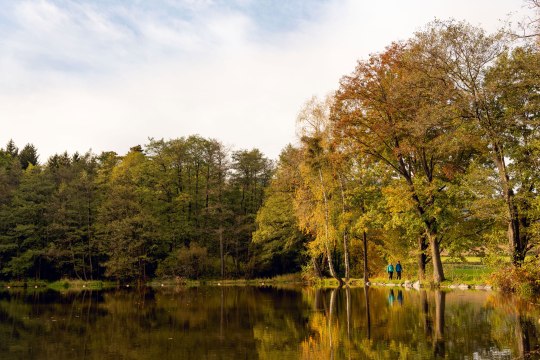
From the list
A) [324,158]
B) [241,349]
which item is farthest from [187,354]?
[324,158]

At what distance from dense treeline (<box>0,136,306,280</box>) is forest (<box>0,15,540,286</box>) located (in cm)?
17

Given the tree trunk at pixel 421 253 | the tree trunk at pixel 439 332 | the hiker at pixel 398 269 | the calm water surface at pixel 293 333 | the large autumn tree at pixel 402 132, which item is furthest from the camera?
the hiker at pixel 398 269

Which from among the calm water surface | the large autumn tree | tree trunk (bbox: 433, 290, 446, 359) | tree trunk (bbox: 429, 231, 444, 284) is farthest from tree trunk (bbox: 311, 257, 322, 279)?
tree trunk (bbox: 433, 290, 446, 359)

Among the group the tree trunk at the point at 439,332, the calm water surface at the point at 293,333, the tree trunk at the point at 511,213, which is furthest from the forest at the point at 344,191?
the calm water surface at the point at 293,333

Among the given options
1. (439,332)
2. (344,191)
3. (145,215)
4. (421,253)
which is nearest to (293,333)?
(439,332)

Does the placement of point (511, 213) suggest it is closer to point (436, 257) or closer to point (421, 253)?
point (436, 257)

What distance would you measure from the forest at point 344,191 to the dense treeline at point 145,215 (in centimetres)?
17

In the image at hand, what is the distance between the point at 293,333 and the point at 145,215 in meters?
37.8

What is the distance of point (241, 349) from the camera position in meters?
10.6

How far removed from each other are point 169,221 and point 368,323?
41.2m

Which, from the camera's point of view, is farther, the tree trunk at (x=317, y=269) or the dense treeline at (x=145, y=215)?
the dense treeline at (x=145, y=215)

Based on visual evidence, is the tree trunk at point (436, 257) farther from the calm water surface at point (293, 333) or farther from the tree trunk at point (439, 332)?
the tree trunk at point (439, 332)

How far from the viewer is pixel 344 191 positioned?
3500 cm

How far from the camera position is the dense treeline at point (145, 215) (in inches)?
1932
